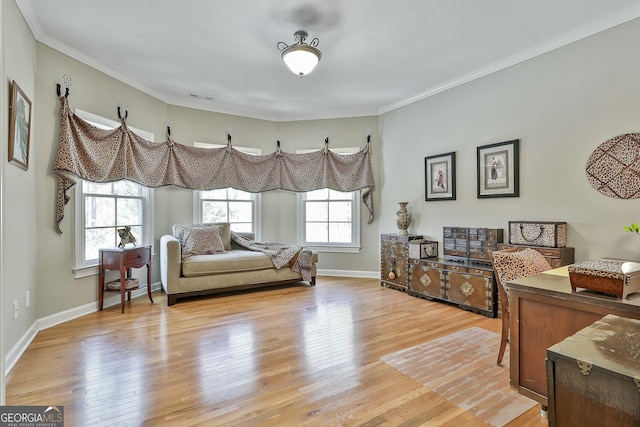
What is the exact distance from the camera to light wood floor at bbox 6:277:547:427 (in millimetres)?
1793

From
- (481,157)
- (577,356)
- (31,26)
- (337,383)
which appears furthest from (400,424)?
(31,26)

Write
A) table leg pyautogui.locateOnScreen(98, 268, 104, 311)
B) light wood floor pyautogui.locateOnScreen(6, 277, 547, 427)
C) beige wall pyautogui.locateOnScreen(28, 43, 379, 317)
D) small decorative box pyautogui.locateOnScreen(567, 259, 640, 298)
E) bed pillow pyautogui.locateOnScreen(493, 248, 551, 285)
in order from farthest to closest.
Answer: table leg pyautogui.locateOnScreen(98, 268, 104, 311), beige wall pyautogui.locateOnScreen(28, 43, 379, 317), bed pillow pyautogui.locateOnScreen(493, 248, 551, 285), light wood floor pyautogui.locateOnScreen(6, 277, 547, 427), small decorative box pyautogui.locateOnScreen(567, 259, 640, 298)

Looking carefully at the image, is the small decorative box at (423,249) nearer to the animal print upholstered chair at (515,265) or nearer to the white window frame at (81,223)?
the animal print upholstered chair at (515,265)

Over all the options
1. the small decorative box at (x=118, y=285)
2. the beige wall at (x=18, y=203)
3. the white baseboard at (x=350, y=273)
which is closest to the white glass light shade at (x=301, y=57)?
the beige wall at (x=18, y=203)

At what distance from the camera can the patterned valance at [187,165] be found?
3291 mm

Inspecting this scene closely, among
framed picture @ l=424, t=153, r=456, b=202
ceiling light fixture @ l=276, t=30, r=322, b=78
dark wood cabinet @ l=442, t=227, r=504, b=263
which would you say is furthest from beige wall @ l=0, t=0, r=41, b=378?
framed picture @ l=424, t=153, r=456, b=202

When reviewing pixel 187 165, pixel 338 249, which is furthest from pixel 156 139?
pixel 338 249

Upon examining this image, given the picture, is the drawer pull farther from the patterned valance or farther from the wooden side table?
the patterned valance

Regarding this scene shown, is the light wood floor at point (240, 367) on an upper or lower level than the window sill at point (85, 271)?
lower

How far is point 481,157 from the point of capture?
390cm

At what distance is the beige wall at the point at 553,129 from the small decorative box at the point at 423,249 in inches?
7.7

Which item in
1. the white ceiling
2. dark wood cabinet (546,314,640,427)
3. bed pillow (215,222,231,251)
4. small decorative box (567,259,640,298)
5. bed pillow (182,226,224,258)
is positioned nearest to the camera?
dark wood cabinet (546,314,640,427)

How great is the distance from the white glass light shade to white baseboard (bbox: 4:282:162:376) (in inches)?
127

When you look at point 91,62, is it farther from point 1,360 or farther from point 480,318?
point 480,318
